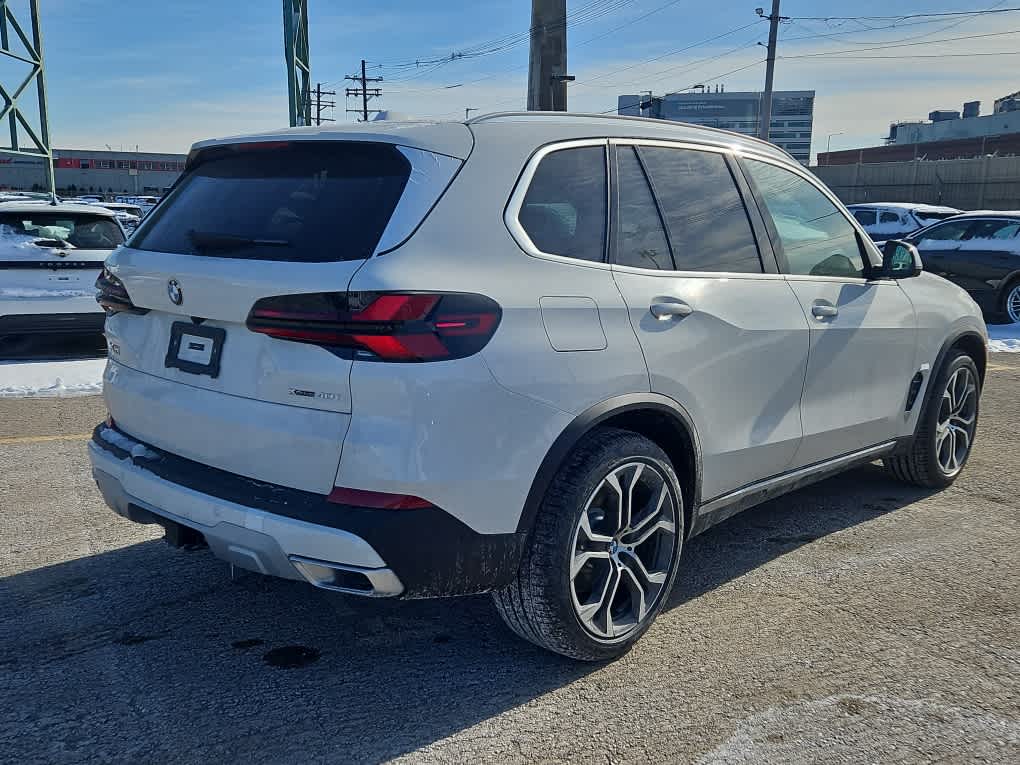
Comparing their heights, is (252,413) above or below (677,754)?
above

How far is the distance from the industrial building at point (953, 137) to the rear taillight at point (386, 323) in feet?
207

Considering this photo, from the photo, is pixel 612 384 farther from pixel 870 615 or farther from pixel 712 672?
pixel 870 615

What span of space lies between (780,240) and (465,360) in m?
1.94

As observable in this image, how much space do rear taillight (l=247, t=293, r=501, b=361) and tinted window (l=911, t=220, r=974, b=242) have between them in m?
12.7

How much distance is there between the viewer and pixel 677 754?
2.66 metres

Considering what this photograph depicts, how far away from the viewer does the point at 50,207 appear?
8.84 meters

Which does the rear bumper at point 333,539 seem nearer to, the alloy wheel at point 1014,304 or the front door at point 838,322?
the front door at point 838,322

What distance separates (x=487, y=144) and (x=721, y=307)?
1102mm

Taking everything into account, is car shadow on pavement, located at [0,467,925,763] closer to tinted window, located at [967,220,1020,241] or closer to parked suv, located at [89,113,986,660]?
parked suv, located at [89,113,986,660]

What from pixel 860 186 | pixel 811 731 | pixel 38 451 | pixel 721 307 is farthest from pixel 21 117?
pixel 860 186

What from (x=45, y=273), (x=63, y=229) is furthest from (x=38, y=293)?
(x=63, y=229)

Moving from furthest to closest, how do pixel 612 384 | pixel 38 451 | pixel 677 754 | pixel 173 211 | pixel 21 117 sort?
1. pixel 21 117
2. pixel 38 451
3. pixel 173 211
4. pixel 612 384
5. pixel 677 754

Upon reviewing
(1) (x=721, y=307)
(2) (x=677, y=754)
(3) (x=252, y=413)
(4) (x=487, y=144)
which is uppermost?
(4) (x=487, y=144)

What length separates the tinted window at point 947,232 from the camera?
13445 millimetres
